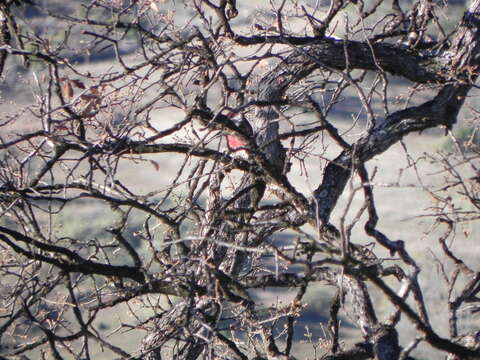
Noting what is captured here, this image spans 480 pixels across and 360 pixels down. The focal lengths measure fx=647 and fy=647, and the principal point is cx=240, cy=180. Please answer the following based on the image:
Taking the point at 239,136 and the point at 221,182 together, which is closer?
the point at 239,136

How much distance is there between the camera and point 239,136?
3.28m

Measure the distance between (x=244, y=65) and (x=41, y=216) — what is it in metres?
4.38

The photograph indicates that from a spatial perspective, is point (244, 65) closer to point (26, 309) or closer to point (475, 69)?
point (475, 69)

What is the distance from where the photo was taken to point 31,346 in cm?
283

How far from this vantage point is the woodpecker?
10.6 ft

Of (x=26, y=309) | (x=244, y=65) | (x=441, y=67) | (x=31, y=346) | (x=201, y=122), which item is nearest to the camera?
(x=26, y=309)

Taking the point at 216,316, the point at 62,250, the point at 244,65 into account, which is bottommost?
the point at 216,316

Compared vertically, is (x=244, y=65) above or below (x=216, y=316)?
above

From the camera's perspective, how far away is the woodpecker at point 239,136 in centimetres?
323

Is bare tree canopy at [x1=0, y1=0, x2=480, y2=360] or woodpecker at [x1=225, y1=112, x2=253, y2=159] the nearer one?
bare tree canopy at [x1=0, y1=0, x2=480, y2=360]

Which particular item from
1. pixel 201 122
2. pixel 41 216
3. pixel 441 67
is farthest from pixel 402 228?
pixel 201 122

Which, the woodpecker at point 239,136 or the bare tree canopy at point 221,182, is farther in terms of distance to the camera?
the woodpecker at point 239,136

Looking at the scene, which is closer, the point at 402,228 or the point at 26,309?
the point at 26,309

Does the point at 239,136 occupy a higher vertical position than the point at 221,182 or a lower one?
lower
